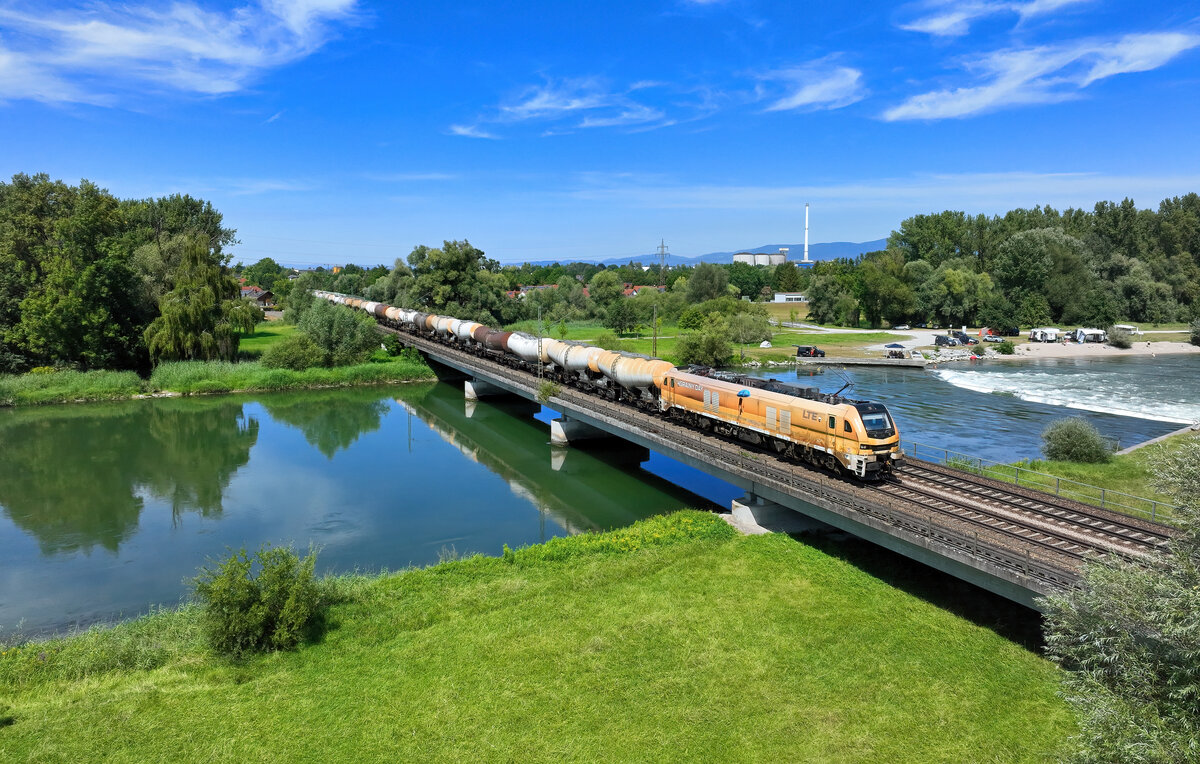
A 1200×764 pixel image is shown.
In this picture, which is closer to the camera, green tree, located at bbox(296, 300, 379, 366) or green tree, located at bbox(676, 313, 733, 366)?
green tree, located at bbox(296, 300, 379, 366)

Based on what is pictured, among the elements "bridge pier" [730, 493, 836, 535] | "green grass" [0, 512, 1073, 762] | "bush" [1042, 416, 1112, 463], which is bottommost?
"green grass" [0, 512, 1073, 762]

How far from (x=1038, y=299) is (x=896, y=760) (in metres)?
111

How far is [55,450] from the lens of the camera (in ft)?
141

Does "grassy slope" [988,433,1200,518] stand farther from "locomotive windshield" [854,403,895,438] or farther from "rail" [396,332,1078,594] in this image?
"rail" [396,332,1078,594]

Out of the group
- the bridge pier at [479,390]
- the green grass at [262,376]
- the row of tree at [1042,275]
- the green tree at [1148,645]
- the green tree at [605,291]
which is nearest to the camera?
the green tree at [1148,645]

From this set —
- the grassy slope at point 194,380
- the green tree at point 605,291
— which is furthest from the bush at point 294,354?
the green tree at point 605,291

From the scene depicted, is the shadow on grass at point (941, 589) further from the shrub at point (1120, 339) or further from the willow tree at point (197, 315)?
the shrub at point (1120, 339)

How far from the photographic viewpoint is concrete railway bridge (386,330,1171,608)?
17.5 meters

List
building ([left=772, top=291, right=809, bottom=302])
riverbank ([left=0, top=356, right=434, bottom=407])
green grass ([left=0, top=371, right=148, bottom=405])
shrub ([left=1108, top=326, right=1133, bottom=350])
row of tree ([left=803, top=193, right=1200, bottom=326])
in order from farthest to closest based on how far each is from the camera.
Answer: building ([left=772, top=291, right=809, bottom=302]) < row of tree ([left=803, top=193, right=1200, bottom=326]) < shrub ([left=1108, top=326, right=1133, bottom=350]) < riverbank ([left=0, top=356, right=434, bottom=407]) < green grass ([left=0, top=371, right=148, bottom=405])

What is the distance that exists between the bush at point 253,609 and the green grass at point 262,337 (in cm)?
5834

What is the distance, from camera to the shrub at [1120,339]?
295ft

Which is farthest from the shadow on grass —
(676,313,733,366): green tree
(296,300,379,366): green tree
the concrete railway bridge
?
(296,300,379,366): green tree

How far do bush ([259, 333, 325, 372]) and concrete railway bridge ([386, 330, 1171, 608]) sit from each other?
47821mm

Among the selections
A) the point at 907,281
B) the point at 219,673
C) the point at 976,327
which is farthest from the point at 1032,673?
the point at 907,281
